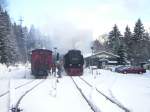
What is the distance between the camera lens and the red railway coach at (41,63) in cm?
4566

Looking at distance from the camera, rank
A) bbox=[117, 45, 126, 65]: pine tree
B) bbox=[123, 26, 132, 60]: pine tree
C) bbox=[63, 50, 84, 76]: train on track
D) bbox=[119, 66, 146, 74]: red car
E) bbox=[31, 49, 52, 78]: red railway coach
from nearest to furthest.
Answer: bbox=[31, 49, 52, 78]: red railway coach → bbox=[63, 50, 84, 76]: train on track → bbox=[119, 66, 146, 74]: red car → bbox=[117, 45, 126, 65]: pine tree → bbox=[123, 26, 132, 60]: pine tree

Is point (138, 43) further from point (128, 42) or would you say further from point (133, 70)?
point (133, 70)

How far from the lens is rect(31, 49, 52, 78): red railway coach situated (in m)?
Result: 45.7

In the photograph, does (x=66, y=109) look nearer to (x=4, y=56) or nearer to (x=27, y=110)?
(x=27, y=110)

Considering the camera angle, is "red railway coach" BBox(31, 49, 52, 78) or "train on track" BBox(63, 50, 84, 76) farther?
"train on track" BBox(63, 50, 84, 76)

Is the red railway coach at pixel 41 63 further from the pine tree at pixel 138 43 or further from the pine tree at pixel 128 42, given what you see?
the pine tree at pixel 138 43

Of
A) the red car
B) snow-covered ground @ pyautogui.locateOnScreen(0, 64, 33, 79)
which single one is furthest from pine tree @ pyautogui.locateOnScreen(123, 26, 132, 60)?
snow-covered ground @ pyautogui.locateOnScreen(0, 64, 33, 79)

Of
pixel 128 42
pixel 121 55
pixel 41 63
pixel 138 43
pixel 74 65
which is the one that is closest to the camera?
pixel 41 63

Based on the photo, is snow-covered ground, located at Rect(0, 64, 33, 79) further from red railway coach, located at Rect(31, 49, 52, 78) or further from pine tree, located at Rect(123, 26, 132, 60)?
pine tree, located at Rect(123, 26, 132, 60)

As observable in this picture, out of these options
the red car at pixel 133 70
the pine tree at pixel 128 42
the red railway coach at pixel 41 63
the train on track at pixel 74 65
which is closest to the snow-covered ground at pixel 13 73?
the red railway coach at pixel 41 63

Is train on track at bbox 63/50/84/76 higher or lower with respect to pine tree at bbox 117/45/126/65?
lower

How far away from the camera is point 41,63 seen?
45.8 meters

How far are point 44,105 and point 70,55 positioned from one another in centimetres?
3934

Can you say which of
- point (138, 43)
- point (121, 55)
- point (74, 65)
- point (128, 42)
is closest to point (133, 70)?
point (74, 65)
